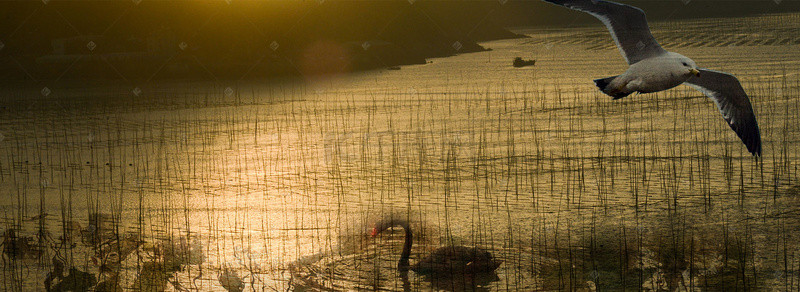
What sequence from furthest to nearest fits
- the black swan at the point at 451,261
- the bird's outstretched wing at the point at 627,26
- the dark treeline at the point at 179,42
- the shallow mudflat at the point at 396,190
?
1. the dark treeline at the point at 179,42
2. the shallow mudflat at the point at 396,190
3. the black swan at the point at 451,261
4. the bird's outstretched wing at the point at 627,26

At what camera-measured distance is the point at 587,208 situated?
10.5 meters

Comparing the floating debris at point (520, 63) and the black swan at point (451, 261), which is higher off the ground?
the floating debris at point (520, 63)

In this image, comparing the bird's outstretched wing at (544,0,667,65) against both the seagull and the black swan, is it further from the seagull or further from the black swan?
the black swan

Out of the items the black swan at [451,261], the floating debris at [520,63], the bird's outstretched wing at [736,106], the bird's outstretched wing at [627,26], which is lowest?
the black swan at [451,261]

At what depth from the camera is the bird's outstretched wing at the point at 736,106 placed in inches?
275

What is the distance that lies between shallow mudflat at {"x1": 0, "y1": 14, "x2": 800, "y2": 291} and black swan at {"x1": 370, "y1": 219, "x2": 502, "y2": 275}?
0.12 meters

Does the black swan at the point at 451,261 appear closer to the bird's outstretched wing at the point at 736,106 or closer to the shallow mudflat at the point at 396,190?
the shallow mudflat at the point at 396,190

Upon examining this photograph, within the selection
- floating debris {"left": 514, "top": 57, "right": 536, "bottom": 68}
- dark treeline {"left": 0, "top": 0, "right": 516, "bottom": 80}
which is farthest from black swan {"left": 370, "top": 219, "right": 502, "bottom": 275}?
floating debris {"left": 514, "top": 57, "right": 536, "bottom": 68}

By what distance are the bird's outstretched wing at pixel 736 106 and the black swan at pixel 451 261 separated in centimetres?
230

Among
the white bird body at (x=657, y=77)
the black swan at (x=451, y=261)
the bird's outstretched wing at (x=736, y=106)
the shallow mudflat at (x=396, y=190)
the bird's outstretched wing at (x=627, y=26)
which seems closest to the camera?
the white bird body at (x=657, y=77)

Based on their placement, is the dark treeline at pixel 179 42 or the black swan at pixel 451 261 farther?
the dark treeline at pixel 179 42

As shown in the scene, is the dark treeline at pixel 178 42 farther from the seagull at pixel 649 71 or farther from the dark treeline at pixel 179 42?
the seagull at pixel 649 71

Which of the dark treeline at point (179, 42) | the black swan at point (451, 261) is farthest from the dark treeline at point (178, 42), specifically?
the black swan at point (451, 261)

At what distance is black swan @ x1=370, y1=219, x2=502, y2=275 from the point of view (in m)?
8.16
